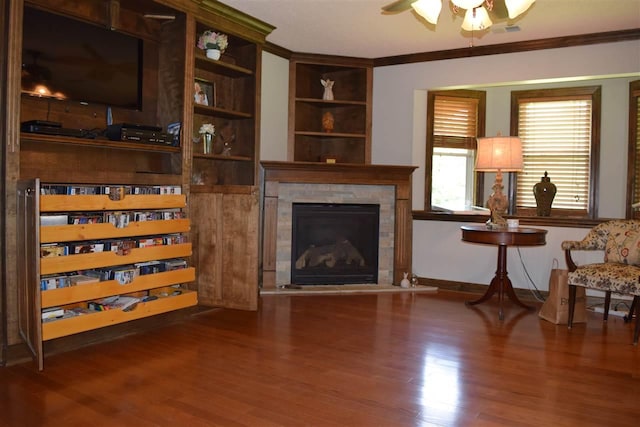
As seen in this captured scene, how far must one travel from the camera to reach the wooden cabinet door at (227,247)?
422 centimetres

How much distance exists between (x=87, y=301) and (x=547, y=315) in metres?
3.41

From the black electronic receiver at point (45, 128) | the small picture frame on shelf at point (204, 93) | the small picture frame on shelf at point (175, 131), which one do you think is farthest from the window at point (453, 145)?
the black electronic receiver at point (45, 128)

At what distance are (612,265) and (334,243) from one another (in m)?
2.56

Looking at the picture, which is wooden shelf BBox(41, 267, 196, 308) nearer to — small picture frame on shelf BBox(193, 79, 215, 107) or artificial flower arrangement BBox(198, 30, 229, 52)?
small picture frame on shelf BBox(193, 79, 215, 107)

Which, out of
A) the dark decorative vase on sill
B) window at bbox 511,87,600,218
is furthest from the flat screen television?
window at bbox 511,87,600,218

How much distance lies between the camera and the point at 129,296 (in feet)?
12.1

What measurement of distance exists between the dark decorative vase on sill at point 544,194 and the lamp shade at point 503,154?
835 mm

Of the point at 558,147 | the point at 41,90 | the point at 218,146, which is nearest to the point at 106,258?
the point at 41,90

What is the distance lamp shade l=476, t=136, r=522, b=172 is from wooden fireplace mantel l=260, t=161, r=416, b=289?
111cm

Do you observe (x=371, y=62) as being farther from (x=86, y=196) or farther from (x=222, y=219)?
(x=86, y=196)

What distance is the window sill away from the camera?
4.88 m

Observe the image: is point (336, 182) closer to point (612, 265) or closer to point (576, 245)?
point (576, 245)

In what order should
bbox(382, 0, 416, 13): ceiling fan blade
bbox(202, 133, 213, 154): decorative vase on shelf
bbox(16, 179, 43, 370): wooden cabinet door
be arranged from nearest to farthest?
bbox(16, 179, 43, 370): wooden cabinet door < bbox(382, 0, 416, 13): ceiling fan blade < bbox(202, 133, 213, 154): decorative vase on shelf

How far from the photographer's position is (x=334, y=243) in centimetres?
555
